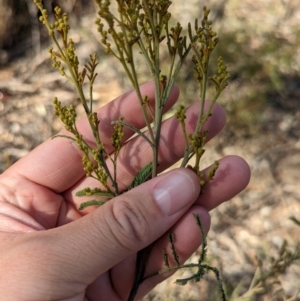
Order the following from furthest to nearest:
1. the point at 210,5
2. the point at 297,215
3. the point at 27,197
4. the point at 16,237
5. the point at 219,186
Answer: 1. the point at 210,5
2. the point at 297,215
3. the point at 27,197
4. the point at 219,186
5. the point at 16,237

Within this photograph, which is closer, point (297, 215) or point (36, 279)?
point (36, 279)

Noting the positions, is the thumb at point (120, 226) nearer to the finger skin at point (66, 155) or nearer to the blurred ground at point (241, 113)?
the finger skin at point (66, 155)

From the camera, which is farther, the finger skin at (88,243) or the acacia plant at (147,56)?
the finger skin at (88,243)

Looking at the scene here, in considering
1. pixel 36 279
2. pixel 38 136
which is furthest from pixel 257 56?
pixel 36 279

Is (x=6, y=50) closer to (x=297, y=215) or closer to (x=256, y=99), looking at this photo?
(x=256, y=99)

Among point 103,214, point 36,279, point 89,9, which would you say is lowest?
point 36,279

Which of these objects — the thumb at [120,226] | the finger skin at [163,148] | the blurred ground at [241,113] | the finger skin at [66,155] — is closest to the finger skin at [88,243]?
the thumb at [120,226]

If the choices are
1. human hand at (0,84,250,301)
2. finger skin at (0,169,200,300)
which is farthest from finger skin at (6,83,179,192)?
finger skin at (0,169,200,300)
